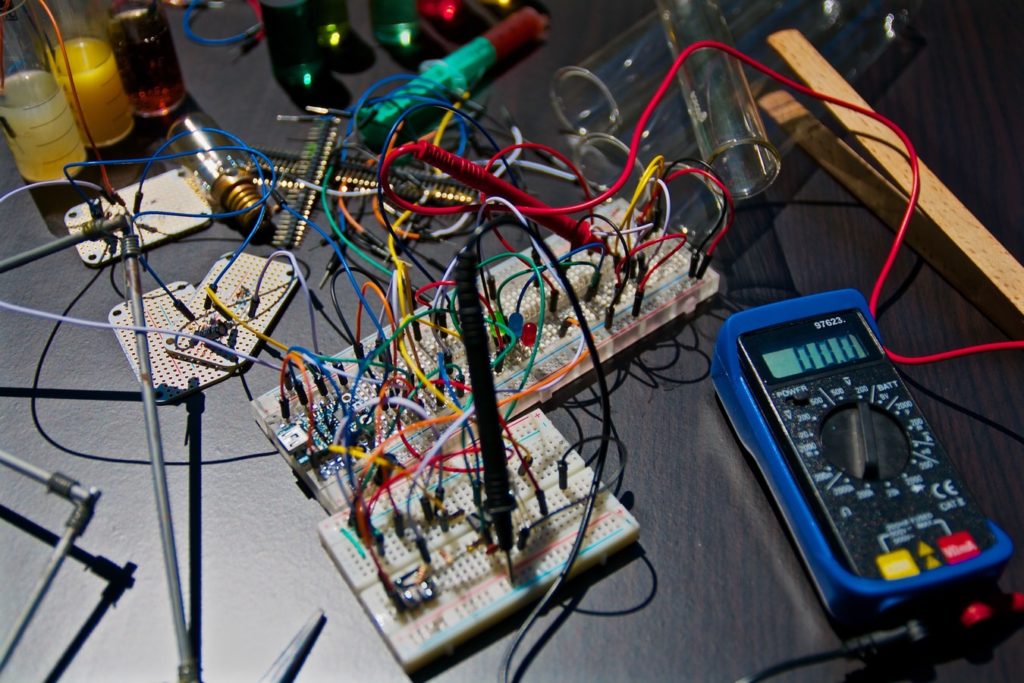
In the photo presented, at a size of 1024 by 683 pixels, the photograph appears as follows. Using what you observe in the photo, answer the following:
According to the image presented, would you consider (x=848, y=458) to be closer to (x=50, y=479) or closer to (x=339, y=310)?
(x=339, y=310)

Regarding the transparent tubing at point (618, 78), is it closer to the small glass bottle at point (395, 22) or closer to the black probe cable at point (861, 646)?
the small glass bottle at point (395, 22)

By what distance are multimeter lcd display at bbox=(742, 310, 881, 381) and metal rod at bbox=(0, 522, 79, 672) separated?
2.48ft

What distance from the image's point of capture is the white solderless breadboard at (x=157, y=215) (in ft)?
4.15

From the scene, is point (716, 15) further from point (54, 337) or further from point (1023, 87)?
point (54, 337)

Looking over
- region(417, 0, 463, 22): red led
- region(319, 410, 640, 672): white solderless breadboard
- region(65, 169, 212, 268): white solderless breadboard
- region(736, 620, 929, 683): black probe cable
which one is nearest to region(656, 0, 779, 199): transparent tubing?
region(417, 0, 463, 22): red led

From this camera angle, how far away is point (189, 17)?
5.29 feet

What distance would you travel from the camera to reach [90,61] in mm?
1328

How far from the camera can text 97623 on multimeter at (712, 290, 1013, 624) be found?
0.90 m

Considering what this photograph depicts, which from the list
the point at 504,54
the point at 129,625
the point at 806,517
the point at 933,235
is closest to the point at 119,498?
the point at 129,625

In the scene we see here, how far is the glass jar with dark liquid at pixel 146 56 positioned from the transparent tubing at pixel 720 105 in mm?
791

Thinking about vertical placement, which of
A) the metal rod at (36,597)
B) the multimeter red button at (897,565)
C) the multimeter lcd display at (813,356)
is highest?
the metal rod at (36,597)

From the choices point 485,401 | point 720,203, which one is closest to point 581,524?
point 485,401

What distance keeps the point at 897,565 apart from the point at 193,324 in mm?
877

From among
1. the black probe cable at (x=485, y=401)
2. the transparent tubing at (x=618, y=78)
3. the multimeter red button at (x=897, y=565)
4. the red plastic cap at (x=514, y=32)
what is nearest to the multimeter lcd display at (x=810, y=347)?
the multimeter red button at (x=897, y=565)
